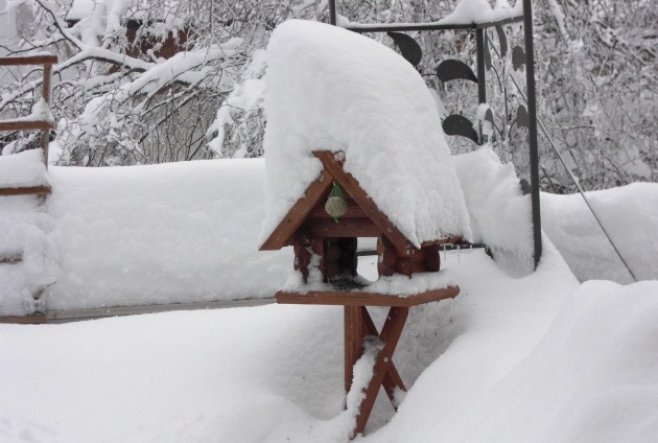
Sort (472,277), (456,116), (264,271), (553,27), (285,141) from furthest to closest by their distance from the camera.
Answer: (553,27) < (264,271) < (456,116) < (472,277) < (285,141)

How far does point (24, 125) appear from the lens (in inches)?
173

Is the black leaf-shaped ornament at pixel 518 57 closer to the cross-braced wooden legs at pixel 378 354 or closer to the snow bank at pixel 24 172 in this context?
the cross-braced wooden legs at pixel 378 354

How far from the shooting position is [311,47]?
8.87 ft

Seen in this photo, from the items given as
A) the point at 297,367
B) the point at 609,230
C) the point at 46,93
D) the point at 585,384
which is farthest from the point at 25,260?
the point at 585,384

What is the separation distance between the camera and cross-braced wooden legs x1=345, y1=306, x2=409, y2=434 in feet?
9.04

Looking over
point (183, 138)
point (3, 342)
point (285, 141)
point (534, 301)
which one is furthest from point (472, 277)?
point (183, 138)

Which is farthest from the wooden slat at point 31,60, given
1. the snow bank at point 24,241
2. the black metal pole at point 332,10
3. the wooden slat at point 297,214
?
the wooden slat at point 297,214

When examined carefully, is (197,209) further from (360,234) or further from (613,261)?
(613,261)

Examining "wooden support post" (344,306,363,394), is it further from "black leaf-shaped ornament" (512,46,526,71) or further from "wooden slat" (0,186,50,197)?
"wooden slat" (0,186,50,197)

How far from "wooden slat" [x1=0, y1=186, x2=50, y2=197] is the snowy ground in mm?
858

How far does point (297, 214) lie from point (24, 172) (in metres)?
2.37

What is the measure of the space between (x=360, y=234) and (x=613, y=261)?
4.36ft

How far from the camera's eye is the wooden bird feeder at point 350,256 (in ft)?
8.35

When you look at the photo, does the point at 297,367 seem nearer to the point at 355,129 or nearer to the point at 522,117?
the point at 355,129
